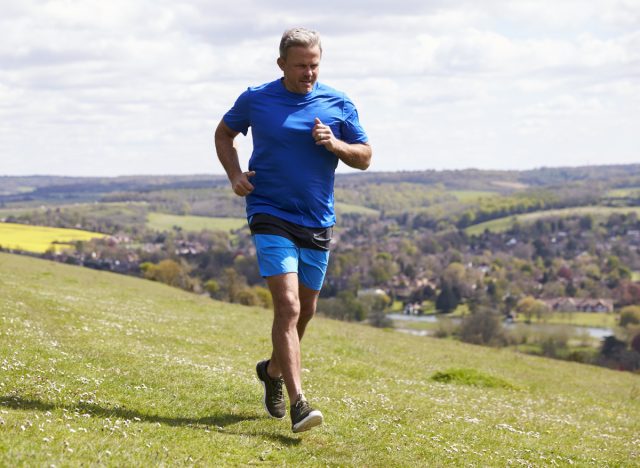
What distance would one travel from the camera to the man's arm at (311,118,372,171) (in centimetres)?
943

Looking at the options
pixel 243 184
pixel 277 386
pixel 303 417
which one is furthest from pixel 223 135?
pixel 303 417

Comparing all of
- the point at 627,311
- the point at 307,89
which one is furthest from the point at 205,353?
the point at 627,311

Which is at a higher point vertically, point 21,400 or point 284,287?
point 284,287

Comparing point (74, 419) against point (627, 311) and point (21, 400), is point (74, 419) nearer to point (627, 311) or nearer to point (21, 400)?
point (21, 400)

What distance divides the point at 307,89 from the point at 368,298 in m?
138

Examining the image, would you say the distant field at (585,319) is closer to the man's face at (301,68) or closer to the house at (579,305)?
the house at (579,305)

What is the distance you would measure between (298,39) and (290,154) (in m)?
1.34

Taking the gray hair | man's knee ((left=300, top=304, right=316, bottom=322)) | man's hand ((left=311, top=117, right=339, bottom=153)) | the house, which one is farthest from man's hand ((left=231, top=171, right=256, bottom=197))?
the house

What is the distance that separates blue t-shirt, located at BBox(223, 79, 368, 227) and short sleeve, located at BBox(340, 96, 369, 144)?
0.40 ft

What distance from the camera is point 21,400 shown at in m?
9.48

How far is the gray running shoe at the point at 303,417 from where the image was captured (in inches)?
357

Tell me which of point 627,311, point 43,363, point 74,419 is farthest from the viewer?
point 627,311

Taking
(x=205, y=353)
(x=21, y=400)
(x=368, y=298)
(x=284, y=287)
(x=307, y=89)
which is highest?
(x=307, y=89)

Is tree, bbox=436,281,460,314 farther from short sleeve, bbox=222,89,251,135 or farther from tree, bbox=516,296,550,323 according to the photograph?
short sleeve, bbox=222,89,251,135
